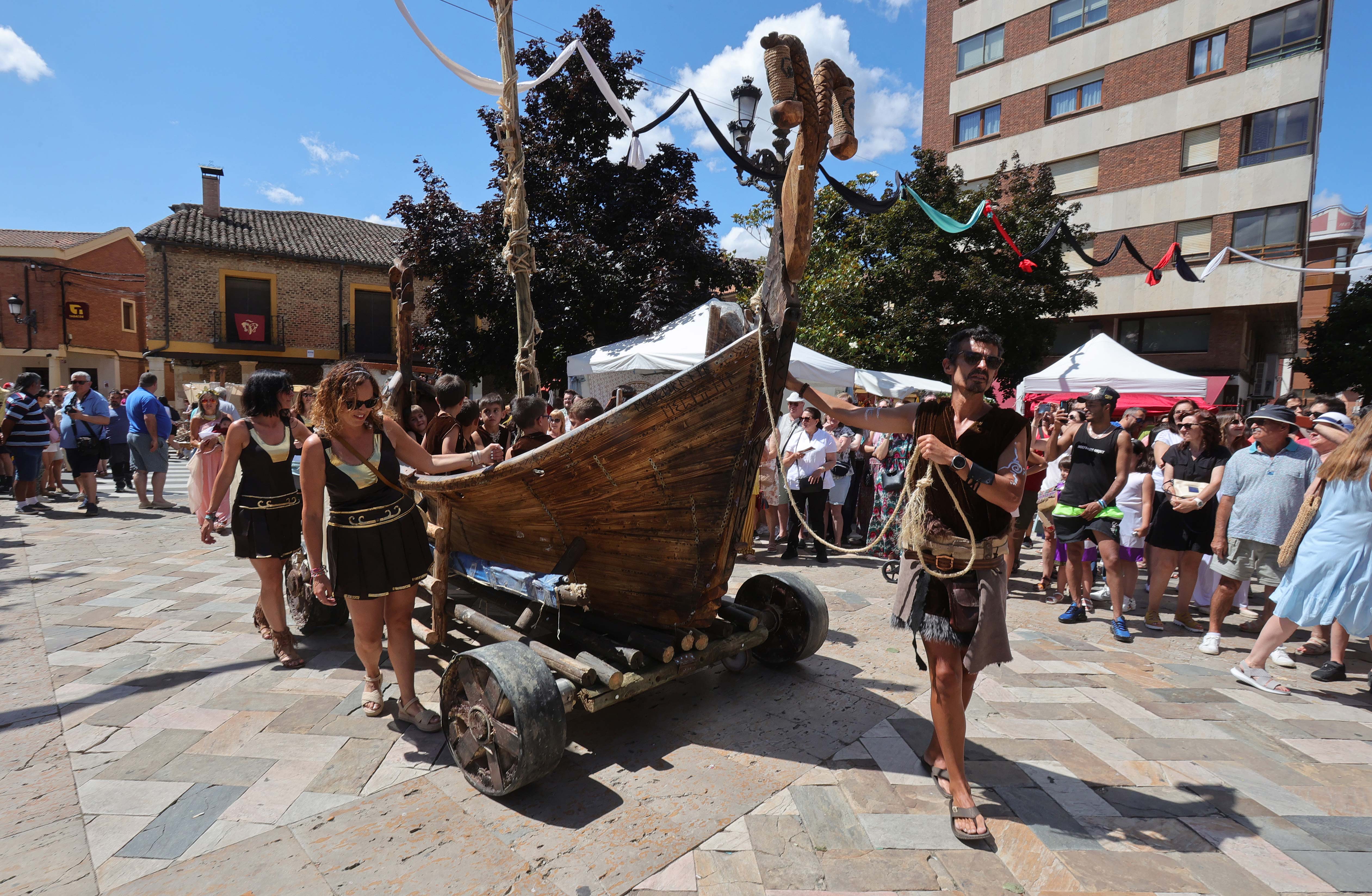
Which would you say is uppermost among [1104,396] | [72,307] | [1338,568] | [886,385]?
[72,307]

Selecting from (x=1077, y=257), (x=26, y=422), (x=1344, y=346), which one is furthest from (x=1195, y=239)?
(x=26, y=422)

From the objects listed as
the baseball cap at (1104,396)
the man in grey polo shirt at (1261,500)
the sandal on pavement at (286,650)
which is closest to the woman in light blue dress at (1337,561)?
the man in grey polo shirt at (1261,500)

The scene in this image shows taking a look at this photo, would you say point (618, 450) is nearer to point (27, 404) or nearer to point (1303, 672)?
point (1303, 672)

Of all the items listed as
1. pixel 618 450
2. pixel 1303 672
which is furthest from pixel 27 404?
pixel 1303 672

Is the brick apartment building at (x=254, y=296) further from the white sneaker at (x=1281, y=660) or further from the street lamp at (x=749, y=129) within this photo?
the white sneaker at (x=1281, y=660)

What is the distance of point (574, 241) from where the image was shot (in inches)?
507

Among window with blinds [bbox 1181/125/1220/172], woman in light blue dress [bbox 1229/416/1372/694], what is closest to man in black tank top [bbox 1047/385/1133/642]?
woman in light blue dress [bbox 1229/416/1372/694]

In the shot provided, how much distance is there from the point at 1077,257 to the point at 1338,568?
63.2 feet

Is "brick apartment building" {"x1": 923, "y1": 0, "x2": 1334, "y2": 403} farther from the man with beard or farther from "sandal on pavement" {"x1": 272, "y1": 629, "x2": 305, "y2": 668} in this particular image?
"sandal on pavement" {"x1": 272, "y1": 629, "x2": 305, "y2": 668}

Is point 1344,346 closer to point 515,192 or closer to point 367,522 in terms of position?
point 515,192

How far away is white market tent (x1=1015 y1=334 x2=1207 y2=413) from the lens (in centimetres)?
928

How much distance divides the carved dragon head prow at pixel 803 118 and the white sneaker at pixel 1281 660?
4261 millimetres

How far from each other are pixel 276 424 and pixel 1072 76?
2436 centimetres

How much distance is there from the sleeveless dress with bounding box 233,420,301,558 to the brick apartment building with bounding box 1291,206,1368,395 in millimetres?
39389
